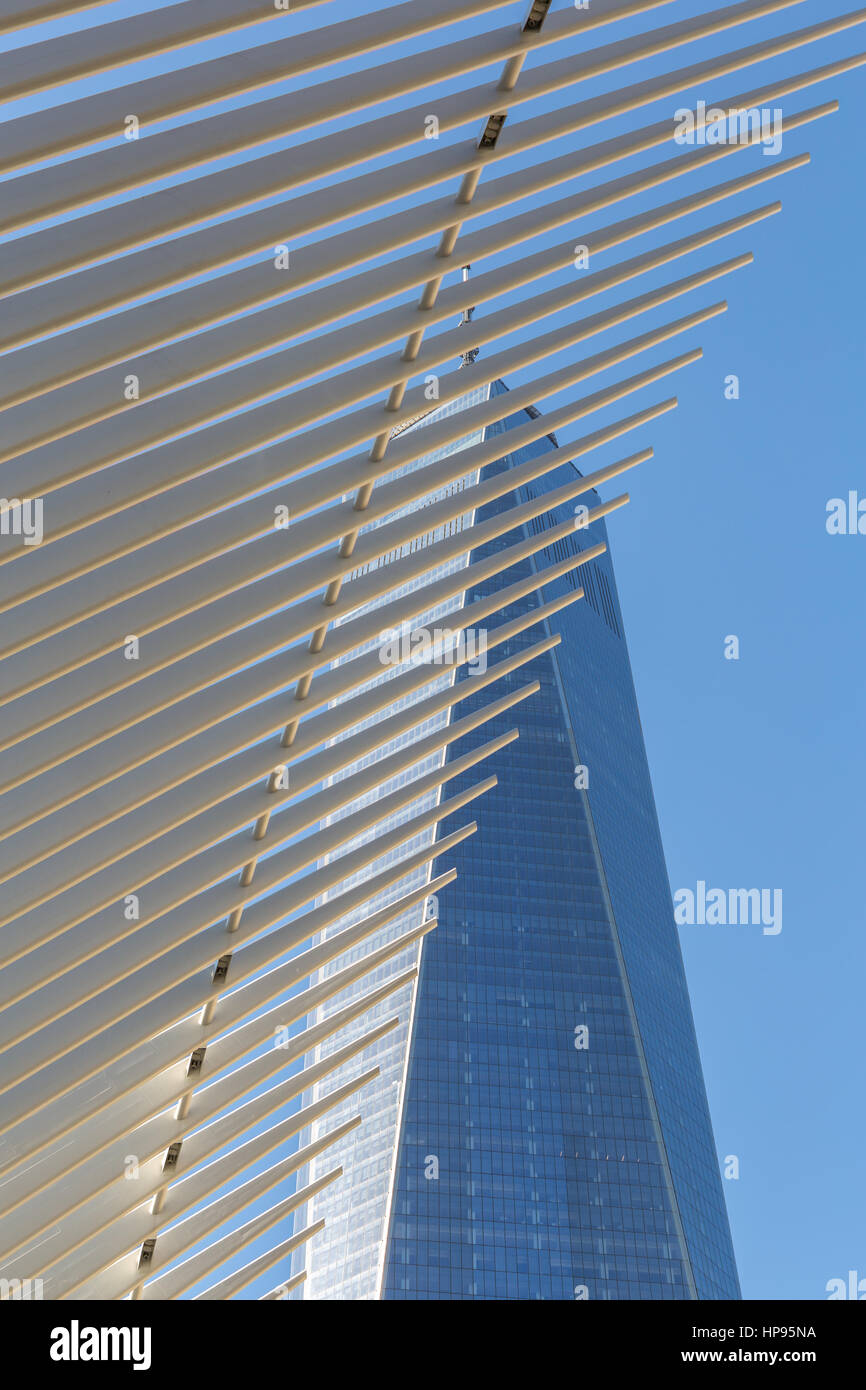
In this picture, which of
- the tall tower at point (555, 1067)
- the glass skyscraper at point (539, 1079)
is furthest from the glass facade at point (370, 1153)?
→ the tall tower at point (555, 1067)

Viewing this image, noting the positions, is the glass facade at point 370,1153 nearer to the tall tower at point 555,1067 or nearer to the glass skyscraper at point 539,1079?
the glass skyscraper at point 539,1079

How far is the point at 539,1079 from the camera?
10869 centimetres

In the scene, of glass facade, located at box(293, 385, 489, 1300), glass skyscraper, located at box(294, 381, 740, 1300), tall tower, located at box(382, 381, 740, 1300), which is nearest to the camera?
glass facade, located at box(293, 385, 489, 1300)

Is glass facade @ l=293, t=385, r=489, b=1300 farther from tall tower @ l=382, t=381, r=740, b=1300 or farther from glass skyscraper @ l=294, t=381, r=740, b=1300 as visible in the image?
tall tower @ l=382, t=381, r=740, b=1300

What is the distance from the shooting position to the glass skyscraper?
100 metres

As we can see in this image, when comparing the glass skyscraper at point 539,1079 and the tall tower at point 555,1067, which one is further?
the tall tower at point 555,1067

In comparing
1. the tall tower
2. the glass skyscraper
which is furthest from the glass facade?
the tall tower

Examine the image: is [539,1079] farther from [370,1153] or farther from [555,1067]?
[370,1153]

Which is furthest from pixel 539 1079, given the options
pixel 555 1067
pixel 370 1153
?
pixel 370 1153

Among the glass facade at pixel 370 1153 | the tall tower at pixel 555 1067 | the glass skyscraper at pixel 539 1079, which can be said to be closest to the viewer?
the glass facade at pixel 370 1153

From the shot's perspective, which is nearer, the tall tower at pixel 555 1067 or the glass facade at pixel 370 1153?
the glass facade at pixel 370 1153

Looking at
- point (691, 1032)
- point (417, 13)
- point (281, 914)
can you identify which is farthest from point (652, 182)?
point (691, 1032)

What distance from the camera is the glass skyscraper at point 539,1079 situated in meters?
100

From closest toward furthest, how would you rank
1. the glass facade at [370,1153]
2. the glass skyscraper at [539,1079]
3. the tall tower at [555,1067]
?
the glass facade at [370,1153], the glass skyscraper at [539,1079], the tall tower at [555,1067]
